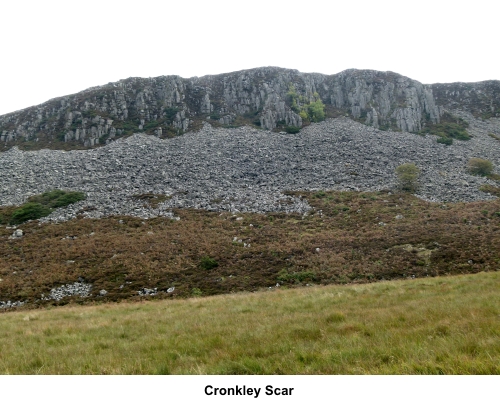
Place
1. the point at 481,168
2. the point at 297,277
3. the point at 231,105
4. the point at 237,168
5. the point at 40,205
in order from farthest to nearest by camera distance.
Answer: the point at 231,105
the point at 237,168
the point at 481,168
the point at 40,205
the point at 297,277

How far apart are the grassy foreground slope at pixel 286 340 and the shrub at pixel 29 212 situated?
31361mm

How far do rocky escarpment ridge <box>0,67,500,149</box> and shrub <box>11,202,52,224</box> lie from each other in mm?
29952

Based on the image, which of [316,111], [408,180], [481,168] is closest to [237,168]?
[408,180]

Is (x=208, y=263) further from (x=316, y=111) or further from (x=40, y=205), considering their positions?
(x=316, y=111)

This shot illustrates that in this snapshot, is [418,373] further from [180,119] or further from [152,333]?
[180,119]

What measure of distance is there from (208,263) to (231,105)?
67641mm

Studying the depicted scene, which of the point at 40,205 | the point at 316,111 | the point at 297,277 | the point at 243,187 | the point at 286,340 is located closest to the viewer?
the point at 286,340

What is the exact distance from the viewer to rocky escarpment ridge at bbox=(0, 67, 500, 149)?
240 feet

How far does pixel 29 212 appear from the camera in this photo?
40219 mm

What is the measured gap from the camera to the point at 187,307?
52.4 ft

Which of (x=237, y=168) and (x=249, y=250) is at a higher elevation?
(x=237, y=168)

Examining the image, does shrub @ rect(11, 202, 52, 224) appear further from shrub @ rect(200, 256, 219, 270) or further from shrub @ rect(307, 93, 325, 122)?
shrub @ rect(307, 93, 325, 122)

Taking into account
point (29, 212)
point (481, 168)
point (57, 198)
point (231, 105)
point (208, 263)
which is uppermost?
point (231, 105)

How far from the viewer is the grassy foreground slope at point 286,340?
18.8 feet
